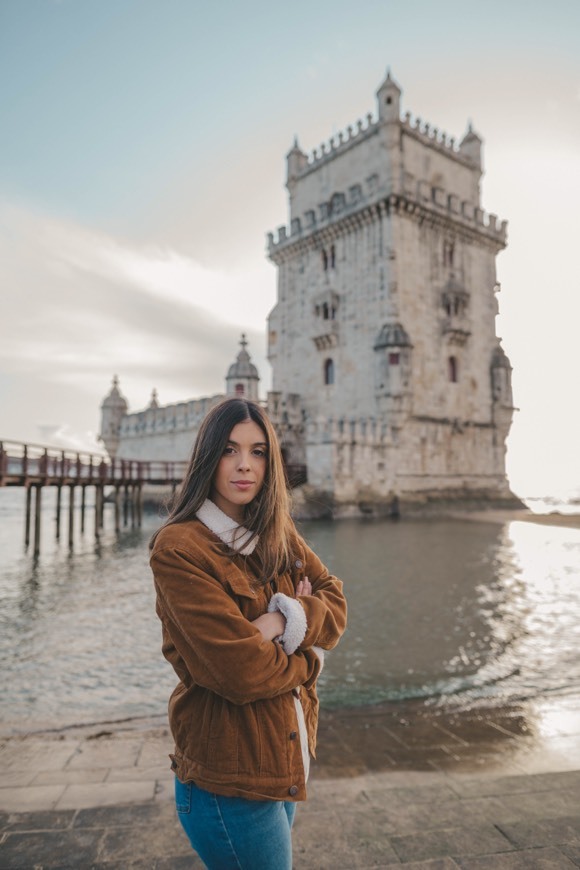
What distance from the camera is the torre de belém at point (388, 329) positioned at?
2792 centimetres

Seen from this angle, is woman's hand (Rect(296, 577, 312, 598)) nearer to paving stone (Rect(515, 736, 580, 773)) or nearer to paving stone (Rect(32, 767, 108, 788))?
paving stone (Rect(32, 767, 108, 788))

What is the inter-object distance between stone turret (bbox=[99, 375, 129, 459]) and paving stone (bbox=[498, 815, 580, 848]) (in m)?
41.7

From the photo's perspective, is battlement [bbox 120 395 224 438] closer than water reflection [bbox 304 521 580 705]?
No

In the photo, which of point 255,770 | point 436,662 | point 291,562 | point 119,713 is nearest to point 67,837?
point 255,770

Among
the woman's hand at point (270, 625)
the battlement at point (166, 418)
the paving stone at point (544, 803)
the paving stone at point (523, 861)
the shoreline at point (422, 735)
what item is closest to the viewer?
the woman's hand at point (270, 625)

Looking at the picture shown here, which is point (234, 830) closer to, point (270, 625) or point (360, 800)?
point (270, 625)

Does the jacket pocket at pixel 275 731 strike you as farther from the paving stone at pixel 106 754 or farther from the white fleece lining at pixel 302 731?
the paving stone at pixel 106 754

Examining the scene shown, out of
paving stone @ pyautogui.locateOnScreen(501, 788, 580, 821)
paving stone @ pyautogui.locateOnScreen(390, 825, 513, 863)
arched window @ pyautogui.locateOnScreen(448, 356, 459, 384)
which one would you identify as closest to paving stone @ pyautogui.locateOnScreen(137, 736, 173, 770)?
paving stone @ pyautogui.locateOnScreen(390, 825, 513, 863)

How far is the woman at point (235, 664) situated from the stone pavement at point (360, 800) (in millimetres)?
1228

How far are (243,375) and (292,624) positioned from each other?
30398 millimetres

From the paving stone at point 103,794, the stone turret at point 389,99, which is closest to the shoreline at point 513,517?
the stone turret at point 389,99

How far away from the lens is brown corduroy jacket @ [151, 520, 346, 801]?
5.40 feet

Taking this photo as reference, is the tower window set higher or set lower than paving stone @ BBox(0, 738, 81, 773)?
higher

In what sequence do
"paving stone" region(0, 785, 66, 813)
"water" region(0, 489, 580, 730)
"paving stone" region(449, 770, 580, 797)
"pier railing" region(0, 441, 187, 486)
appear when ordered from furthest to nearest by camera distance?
"pier railing" region(0, 441, 187, 486)
"water" region(0, 489, 580, 730)
"paving stone" region(449, 770, 580, 797)
"paving stone" region(0, 785, 66, 813)
